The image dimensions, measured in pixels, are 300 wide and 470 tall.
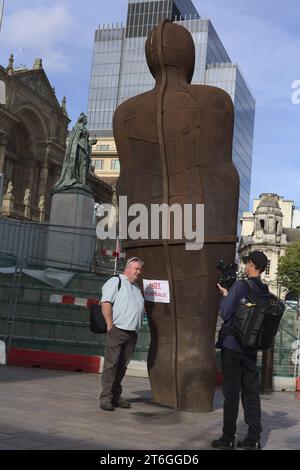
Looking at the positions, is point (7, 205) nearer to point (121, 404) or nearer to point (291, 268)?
point (291, 268)

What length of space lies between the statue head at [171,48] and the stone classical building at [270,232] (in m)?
72.5

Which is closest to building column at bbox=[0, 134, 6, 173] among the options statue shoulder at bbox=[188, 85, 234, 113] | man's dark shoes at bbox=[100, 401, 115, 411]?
statue shoulder at bbox=[188, 85, 234, 113]

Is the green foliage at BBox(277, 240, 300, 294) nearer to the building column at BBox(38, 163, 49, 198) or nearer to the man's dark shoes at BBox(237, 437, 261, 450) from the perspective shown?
the building column at BBox(38, 163, 49, 198)

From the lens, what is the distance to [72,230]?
1706cm

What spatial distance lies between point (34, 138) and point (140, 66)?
61.2m

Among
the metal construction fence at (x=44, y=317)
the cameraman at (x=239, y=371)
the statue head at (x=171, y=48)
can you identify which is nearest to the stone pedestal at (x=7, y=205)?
the metal construction fence at (x=44, y=317)

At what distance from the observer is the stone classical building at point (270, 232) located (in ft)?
265

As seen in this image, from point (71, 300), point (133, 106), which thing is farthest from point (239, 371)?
point (71, 300)

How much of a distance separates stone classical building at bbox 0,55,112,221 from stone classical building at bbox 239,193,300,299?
3601cm

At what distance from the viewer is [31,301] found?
11414 millimetres

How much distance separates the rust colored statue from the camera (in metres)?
6.98
